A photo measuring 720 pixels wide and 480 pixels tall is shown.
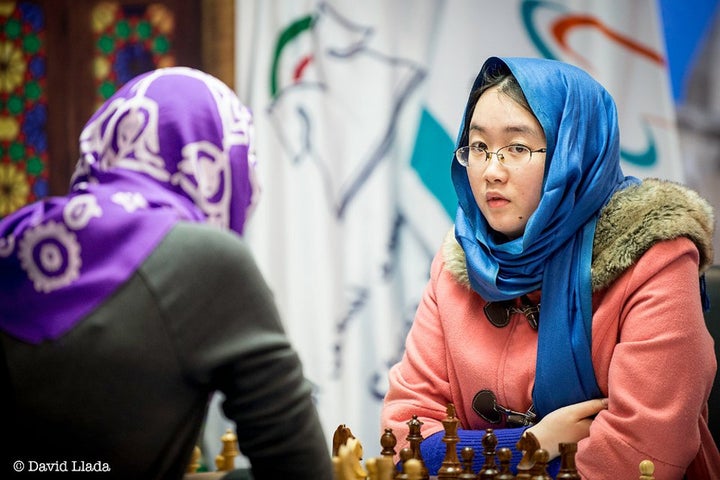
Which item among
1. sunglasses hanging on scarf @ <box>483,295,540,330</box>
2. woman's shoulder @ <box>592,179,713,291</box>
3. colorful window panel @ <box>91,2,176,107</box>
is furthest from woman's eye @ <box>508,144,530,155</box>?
colorful window panel @ <box>91,2,176,107</box>

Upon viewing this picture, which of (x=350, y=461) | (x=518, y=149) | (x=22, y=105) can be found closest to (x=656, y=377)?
(x=518, y=149)

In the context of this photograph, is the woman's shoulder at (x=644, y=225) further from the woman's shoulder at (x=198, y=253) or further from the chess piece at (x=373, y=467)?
the woman's shoulder at (x=198, y=253)

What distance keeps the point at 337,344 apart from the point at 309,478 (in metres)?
2.45

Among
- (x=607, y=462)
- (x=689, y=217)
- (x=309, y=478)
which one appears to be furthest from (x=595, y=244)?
(x=309, y=478)

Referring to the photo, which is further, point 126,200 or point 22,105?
point 22,105

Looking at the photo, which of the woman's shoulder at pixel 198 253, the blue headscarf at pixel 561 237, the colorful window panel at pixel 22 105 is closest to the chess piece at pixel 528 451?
the blue headscarf at pixel 561 237

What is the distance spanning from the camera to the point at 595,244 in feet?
6.85

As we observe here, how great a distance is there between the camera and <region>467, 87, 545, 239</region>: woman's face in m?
2.12

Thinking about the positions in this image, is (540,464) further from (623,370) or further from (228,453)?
(228,453)

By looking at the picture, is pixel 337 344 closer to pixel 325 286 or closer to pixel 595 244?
pixel 325 286

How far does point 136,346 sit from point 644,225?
112cm

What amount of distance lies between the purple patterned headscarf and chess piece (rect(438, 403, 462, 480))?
1.82 ft

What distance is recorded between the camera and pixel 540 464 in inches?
64.4

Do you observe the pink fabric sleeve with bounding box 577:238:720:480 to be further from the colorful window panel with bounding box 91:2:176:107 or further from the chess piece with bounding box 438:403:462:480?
the colorful window panel with bounding box 91:2:176:107
